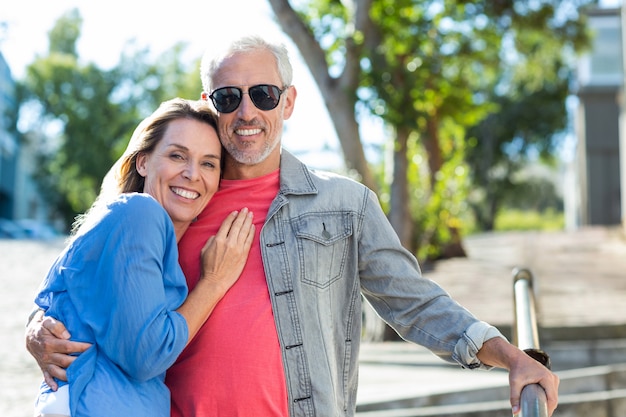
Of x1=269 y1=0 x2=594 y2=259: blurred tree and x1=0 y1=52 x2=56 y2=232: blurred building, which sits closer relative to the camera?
x1=269 y1=0 x2=594 y2=259: blurred tree

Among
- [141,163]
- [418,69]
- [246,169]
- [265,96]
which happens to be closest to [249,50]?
[265,96]

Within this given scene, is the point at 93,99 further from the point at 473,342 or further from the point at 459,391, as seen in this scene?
the point at 473,342

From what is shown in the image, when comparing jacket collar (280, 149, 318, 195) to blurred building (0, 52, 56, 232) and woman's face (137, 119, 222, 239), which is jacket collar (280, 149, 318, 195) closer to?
woman's face (137, 119, 222, 239)

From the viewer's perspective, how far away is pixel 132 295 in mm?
2426

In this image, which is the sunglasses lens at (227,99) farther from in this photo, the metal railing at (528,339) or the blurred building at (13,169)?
the blurred building at (13,169)

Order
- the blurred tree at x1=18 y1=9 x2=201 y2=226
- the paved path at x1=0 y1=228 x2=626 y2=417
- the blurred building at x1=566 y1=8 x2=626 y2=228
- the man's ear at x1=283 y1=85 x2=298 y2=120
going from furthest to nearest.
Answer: the blurred tree at x1=18 y1=9 x2=201 y2=226 < the blurred building at x1=566 y1=8 x2=626 y2=228 < the paved path at x1=0 y1=228 x2=626 y2=417 < the man's ear at x1=283 y1=85 x2=298 y2=120

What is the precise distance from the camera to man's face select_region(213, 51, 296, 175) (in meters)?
2.99

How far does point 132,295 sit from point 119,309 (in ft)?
0.16

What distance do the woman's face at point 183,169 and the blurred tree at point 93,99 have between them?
42.9m

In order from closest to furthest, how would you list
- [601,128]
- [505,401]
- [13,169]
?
[505,401] < [601,128] < [13,169]

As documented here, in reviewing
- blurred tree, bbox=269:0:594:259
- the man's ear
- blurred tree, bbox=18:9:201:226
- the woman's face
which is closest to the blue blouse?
the woman's face

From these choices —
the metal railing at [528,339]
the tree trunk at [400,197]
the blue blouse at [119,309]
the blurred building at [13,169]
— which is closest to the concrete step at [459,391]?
the metal railing at [528,339]

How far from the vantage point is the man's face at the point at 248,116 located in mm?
2990

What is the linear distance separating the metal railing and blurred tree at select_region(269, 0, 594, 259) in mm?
5267
